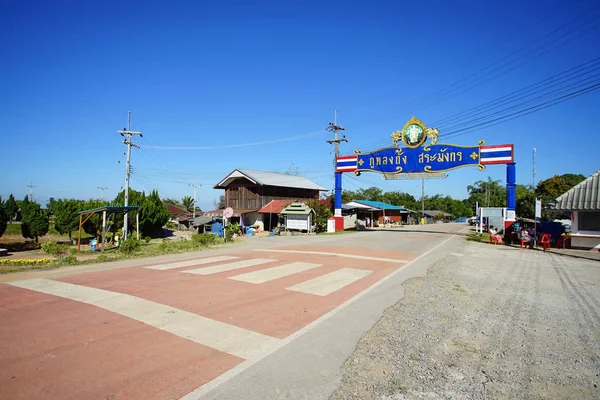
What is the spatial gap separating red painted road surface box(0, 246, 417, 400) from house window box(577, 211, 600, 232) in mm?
16612

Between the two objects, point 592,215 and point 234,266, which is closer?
point 234,266

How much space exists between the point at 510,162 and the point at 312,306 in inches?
957

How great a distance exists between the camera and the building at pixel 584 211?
61.0 feet

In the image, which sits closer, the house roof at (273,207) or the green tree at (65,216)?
the green tree at (65,216)

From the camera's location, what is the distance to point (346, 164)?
3353 centimetres

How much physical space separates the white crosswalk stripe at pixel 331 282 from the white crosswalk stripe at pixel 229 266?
321 centimetres

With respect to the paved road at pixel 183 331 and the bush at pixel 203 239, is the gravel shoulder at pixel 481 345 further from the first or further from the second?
the bush at pixel 203 239

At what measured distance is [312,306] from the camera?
7.05m

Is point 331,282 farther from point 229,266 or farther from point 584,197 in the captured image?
point 584,197

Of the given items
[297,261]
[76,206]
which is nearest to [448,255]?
[297,261]

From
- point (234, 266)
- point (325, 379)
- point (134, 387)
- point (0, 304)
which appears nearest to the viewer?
point (134, 387)

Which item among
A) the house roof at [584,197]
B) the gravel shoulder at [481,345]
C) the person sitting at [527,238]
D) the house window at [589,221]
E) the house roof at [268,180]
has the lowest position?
the gravel shoulder at [481,345]

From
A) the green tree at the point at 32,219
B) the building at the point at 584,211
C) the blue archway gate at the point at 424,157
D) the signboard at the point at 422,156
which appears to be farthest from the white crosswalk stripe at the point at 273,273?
the green tree at the point at 32,219

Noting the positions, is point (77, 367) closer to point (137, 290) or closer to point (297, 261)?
point (137, 290)
